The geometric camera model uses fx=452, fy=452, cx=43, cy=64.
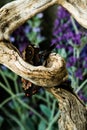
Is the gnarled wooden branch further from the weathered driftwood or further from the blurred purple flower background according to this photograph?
the blurred purple flower background

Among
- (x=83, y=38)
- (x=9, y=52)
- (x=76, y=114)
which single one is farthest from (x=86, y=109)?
(x=83, y=38)

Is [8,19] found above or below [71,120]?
above

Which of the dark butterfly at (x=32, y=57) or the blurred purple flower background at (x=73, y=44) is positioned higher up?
the dark butterfly at (x=32, y=57)

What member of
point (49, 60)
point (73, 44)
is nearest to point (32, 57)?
point (49, 60)

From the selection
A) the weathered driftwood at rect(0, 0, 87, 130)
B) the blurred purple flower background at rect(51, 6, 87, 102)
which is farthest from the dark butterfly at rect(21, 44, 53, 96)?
the blurred purple flower background at rect(51, 6, 87, 102)

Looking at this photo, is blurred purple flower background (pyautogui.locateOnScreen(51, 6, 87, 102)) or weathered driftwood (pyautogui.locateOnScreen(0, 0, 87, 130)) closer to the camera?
weathered driftwood (pyautogui.locateOnScreen(0, 0, 87, 130))

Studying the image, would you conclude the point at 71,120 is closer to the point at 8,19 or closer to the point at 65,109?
the point at 65,109

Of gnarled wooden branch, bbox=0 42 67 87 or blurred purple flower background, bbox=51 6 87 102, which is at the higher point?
gnarled wooden branch, bbox=0 42 67 87

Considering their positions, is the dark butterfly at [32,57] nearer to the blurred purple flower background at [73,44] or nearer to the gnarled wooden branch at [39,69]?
the gnarled wooden branch at [39,69]

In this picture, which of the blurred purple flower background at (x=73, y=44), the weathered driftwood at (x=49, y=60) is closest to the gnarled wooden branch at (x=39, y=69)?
the weathered driftwood at (x=49, y=60)
